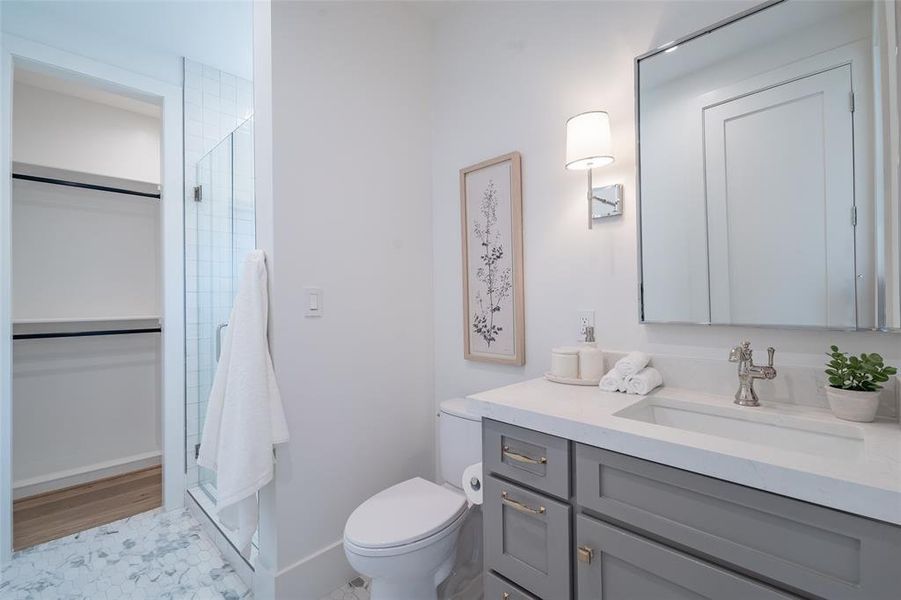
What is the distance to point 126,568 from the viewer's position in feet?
5.93

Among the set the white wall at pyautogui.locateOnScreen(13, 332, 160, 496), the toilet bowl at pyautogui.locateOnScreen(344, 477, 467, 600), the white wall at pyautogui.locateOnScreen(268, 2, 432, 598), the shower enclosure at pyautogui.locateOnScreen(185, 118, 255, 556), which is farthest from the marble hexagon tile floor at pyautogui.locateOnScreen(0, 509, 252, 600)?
the white wall at pyautogui.locateOnScreen(13, 332, 160, 496)

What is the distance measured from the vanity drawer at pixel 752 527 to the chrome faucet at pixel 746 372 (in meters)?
0.47

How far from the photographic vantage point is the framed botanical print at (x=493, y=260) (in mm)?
1738

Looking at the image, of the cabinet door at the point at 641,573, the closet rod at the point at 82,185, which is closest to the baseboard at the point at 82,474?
the closet rod at the point at 82,185

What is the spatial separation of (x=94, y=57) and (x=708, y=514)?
10.7 feet

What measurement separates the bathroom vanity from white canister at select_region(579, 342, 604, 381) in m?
0.14

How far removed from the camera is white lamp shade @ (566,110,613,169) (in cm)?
136

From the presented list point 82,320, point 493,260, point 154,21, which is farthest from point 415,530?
point 154,21

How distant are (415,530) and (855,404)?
1.27m

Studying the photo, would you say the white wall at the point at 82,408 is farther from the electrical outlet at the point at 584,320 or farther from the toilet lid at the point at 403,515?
the electrical outlet at the point at 584,320

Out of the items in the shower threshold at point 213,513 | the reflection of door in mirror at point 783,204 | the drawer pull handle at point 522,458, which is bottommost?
the shower threshold at point 213,513

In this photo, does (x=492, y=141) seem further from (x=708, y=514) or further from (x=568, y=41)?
(x=708, y=514)

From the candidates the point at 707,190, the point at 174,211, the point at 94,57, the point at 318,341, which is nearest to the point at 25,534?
the point at 174,211

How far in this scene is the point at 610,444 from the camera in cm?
91
